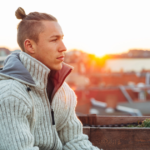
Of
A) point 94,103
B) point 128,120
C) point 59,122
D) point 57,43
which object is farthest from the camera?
point 94,103

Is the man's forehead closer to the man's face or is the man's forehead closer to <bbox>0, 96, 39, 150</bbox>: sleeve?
the man's face

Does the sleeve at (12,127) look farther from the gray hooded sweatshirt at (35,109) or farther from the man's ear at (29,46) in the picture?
the man's ear at (29,46)

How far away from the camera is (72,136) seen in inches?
90.8

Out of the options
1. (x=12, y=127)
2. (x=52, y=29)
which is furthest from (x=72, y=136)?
(x=52, y=29)

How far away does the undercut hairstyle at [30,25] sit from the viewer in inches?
78.0

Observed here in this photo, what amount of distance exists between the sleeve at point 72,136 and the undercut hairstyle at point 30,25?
2.64 feet

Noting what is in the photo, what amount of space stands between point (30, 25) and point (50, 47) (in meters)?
0.24

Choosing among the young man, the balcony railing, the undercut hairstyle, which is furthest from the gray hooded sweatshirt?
the balcony railing

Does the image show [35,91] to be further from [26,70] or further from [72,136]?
[72,136]

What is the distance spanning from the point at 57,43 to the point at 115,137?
4.97 ft

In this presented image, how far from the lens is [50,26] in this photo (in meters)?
2.02

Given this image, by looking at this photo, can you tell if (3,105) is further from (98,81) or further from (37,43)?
A: (98,81)

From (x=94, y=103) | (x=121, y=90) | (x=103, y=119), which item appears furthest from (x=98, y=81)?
(x=103, y=119)

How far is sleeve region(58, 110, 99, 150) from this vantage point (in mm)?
2261
